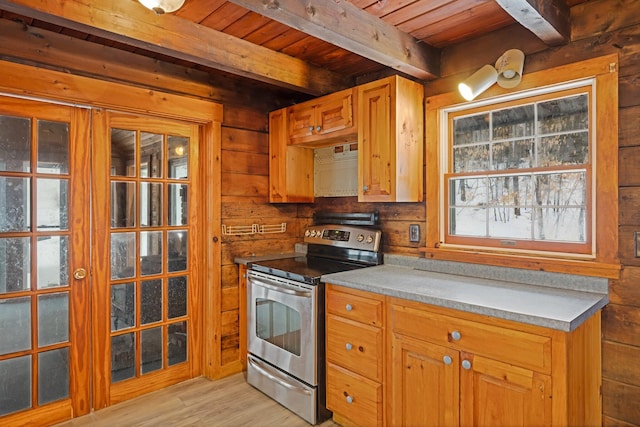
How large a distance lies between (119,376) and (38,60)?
2066 millimetres

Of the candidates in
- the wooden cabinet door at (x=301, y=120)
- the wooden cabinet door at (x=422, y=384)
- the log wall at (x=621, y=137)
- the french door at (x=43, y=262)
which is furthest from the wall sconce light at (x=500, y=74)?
the french door at (x=43, y=262)

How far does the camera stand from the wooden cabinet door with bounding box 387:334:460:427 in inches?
70.5

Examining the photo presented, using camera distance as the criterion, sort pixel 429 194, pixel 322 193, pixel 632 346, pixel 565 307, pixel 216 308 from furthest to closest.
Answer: pixel 322 193 → pixel 216 308 → pixel 429 194 → pixel 632 346 → pixel 565 307

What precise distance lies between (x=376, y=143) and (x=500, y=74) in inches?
31.4

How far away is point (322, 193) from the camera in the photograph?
327cm

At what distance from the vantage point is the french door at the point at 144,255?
8.35 ft

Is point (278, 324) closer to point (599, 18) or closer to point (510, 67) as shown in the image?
point (510, 67)

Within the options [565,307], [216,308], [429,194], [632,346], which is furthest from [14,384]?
[632,346]

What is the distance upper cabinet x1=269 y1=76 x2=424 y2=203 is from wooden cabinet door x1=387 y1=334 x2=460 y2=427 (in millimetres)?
930

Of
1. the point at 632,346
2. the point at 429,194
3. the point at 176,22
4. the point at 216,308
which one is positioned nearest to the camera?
the point at 632,346

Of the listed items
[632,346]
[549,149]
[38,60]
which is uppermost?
[38,60]

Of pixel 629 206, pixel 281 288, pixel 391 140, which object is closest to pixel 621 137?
pixel 629 206

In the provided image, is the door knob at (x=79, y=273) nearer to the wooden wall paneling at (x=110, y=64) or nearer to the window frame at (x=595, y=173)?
the wooden wall paneling at (x=110, y=64)

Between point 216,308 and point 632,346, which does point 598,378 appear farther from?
point 216,308
